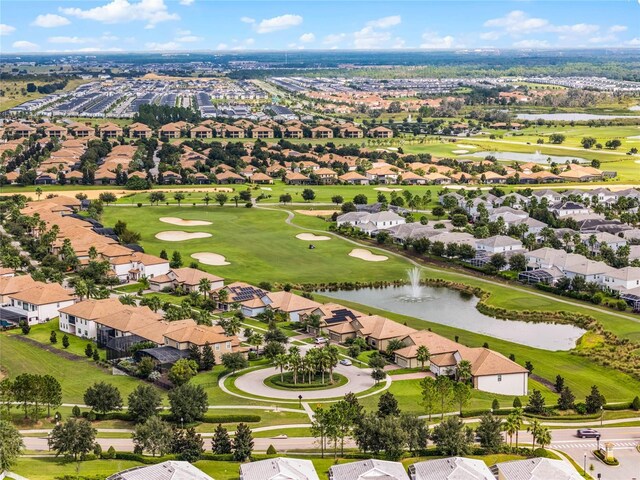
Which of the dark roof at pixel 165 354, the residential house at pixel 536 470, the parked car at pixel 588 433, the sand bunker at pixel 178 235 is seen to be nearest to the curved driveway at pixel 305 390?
the dark roof at pixel 165 354

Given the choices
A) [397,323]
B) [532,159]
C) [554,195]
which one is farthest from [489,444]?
[532,159]

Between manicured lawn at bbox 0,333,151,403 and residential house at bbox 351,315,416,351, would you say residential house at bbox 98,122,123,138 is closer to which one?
manicured lawn at bbox 0,333,151,403

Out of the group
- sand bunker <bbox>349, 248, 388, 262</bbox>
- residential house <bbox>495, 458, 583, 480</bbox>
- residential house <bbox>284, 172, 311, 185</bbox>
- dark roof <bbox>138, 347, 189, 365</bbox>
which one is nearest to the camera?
residential house <bbox>495, 458, 583, 480</bbox>

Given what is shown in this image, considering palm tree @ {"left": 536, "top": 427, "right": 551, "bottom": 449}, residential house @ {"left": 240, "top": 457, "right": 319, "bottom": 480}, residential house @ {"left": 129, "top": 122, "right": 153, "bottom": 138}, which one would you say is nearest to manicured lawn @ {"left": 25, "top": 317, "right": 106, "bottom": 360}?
residential house @ {"left": 240, "top": 457, "right": 319, "bottom": 480}

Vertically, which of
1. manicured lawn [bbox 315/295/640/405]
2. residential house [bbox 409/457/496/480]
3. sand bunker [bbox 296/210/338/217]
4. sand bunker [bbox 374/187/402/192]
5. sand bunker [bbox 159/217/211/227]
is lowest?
manicured lawn [bbox 315/295/640/405]

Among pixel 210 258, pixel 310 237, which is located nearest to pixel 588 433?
pixel 210 258

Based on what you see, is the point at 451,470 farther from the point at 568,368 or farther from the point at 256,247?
the point at 256,247
